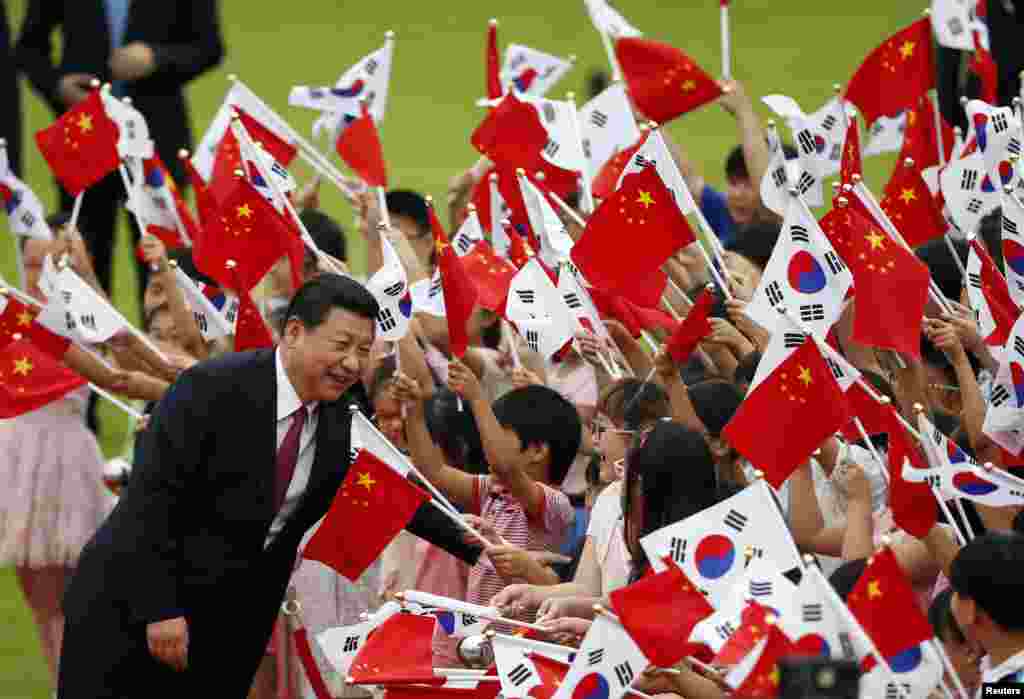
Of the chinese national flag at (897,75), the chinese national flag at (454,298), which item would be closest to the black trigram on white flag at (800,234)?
the chinese national flag at (454,298)

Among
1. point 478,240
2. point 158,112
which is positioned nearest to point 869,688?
point 478,240

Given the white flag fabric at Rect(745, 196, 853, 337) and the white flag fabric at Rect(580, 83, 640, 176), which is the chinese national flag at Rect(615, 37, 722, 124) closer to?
the white flag fabric at Rect(580, 83, 640, 176)

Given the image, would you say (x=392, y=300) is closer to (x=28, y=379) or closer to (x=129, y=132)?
(x=28, y=379)

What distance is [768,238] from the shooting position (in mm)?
6812

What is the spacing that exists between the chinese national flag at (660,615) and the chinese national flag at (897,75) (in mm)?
3351

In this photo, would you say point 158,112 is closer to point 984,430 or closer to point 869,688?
point 984,430

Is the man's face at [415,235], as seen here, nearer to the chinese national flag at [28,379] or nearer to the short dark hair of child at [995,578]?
the chinese national flag at [28,379]

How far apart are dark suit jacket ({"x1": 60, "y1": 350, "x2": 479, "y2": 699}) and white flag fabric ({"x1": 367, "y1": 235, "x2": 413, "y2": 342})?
0.96m

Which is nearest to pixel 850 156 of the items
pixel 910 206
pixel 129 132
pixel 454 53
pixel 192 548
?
pixel 910 206

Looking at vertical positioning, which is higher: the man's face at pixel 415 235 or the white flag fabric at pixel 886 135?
the white flag fabric at pixel 886 135

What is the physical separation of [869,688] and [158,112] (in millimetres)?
6029

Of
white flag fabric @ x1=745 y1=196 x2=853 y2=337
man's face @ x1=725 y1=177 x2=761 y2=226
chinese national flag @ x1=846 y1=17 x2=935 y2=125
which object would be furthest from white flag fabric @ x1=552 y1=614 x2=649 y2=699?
man's face @ x1=725 y1=177 x2=761 y2=226

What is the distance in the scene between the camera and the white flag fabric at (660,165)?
18.9 feet

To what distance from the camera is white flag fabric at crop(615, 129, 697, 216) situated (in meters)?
5.77
